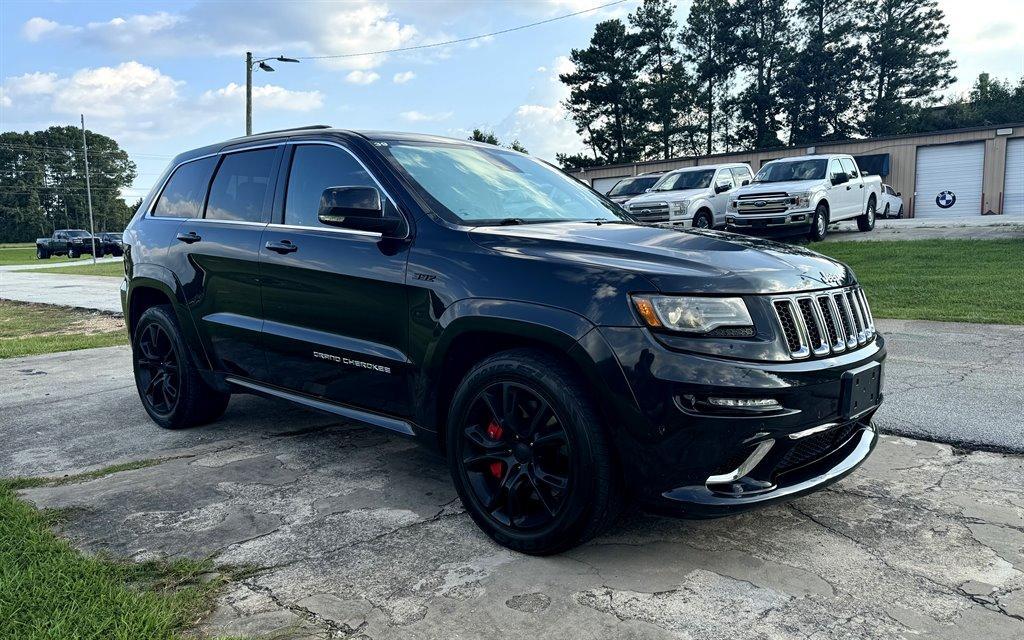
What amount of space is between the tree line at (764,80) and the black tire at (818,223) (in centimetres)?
3782

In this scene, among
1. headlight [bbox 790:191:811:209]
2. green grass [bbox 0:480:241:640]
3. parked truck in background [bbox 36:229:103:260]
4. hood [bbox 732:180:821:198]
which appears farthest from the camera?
parked truck in background [bbox 36:229:103:260]

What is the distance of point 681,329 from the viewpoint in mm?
2756

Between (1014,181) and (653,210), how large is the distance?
20.6 meters

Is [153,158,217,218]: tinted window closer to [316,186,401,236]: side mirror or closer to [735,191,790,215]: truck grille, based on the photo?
[316,186,401,236]: side mirror

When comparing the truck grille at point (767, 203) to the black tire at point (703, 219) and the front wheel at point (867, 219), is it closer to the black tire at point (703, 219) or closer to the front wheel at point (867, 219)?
the black tire at point (703, 219)

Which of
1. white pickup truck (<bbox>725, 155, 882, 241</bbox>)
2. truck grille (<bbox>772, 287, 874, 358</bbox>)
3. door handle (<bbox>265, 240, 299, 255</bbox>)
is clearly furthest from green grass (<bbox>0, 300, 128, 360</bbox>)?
white pickup truck (<bbox>725, 155, 882, 241</bbox>)

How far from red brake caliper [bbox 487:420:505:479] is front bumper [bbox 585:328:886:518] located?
57 cm

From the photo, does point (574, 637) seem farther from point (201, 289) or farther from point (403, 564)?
point (201, 289)

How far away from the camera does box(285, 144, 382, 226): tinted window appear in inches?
156

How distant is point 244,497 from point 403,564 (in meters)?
1.18

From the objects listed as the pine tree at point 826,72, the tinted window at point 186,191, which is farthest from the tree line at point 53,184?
the tinted window at point 186,191

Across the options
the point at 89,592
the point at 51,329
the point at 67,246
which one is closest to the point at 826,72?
the point at 67,246

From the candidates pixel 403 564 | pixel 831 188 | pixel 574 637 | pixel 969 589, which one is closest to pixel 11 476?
pixel 403 564

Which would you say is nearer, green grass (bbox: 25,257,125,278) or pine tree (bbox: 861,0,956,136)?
green grass (bbox: 25,257,125,278)
